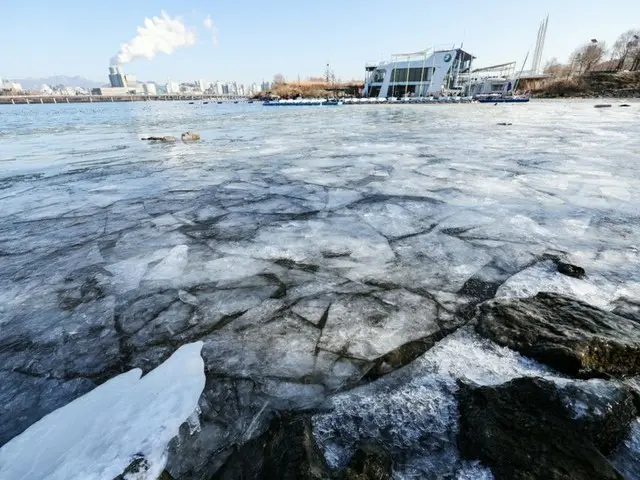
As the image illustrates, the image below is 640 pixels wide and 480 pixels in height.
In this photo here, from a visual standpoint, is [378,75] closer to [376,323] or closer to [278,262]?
[278,262]

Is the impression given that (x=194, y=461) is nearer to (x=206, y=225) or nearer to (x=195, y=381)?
(x=195, y=381)

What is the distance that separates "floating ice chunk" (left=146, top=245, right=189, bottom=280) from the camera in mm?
2397

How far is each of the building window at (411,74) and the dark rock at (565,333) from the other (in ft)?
186

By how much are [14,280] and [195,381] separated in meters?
1.92

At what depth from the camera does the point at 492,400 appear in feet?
4.12

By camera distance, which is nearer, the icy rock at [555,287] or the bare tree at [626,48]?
the icy rock at [555,287]

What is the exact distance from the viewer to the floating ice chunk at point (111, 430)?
1.15m

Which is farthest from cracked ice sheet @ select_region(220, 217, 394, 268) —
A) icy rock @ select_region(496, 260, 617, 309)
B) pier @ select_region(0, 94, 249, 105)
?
Answer: pier @ select_region(0, 94, 249, 105)

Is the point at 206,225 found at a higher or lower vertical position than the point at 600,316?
lower

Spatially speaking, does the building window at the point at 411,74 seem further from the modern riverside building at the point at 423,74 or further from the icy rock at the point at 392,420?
the icy rock at the point at 392,420

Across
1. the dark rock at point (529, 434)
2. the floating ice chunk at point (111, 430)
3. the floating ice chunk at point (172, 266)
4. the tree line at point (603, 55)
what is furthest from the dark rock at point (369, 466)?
the tree line at point (603, 55)

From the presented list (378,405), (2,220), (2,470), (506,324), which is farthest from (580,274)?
(2,220)

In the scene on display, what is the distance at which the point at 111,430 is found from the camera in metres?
1.28

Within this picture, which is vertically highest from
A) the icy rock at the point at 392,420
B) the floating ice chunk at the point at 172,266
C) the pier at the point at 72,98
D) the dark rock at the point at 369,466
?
the dark rock at the point at 369,466
